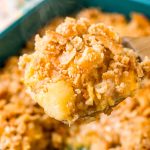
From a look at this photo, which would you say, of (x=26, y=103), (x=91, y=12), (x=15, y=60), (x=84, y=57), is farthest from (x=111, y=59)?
(x=91, y=12)

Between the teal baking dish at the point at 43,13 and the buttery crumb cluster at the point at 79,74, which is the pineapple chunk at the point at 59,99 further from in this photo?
the teal baking dish at the point at 43,13

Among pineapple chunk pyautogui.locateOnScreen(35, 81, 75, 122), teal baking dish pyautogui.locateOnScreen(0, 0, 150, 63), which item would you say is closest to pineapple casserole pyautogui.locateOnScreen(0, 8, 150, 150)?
teal baking dish pyautogui.locateOnScreen(0, 0, 150, 63)

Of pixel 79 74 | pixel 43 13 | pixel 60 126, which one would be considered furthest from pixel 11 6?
pixel 79 74

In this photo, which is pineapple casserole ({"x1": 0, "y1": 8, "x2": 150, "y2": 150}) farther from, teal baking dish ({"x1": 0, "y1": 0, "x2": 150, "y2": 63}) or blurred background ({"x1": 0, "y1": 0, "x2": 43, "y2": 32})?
blurred background ({"x1": 0, "y1": 0, "x2": 43, "y2": 32})

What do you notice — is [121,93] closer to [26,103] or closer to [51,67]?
[51,67]

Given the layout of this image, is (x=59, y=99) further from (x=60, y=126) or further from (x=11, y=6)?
(x=11, y=6)

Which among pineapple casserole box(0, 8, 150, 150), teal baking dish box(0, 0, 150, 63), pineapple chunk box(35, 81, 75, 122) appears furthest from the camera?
teal baking dish box(0, 0, 150, 63)


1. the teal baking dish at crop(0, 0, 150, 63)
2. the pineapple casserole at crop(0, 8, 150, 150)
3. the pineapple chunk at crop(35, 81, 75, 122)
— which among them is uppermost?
the teal baking dish at crop(0, 0, 150, 63)
